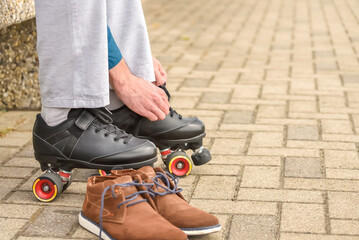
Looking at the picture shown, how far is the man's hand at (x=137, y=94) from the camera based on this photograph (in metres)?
2.52

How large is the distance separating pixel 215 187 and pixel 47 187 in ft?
2.23

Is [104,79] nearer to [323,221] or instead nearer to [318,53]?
[323,221]

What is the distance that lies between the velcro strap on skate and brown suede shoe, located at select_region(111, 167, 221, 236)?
0.92 ft

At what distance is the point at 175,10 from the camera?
853 centimetres

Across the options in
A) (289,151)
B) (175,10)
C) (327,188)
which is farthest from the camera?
(175,10)

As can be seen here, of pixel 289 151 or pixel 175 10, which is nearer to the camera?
pixel 289 151

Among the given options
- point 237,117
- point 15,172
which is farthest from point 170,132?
point 237,117

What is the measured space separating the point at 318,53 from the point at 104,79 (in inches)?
141

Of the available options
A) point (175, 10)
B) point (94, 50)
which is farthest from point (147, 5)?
point (94, 50)

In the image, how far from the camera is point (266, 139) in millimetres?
3295

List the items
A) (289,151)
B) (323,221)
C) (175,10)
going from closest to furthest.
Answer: (323,221)
(289,151)
(175,10)

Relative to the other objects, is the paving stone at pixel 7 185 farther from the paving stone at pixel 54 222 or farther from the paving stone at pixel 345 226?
the paving stone at pixel 345 226

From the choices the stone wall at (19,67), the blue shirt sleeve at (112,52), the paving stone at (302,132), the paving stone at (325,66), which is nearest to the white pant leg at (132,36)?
the blue shirt sleeve at (112,52)

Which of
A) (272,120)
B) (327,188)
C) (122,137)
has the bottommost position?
(272,120)
